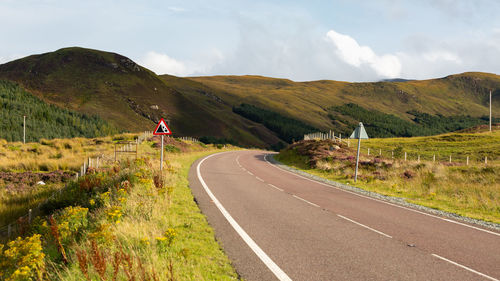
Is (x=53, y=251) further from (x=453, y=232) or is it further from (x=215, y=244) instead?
(x=453, y=232)

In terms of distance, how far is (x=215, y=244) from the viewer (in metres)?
6.27

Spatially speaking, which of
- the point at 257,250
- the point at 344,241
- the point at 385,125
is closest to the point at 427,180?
the point at 344,241

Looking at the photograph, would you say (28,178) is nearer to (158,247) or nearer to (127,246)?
(127,246)

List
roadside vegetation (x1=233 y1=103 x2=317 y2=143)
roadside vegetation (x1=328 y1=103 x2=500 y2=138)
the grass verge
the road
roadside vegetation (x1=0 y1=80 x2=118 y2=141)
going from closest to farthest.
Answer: the road
the grass verge
roadside vegetation (x1=0 y1=80 x2=118 y2=141)
roadside vegetation (x1=233 y1=103 x2=317 y2=143)
roadside vegetation (x1=328 y1=103 x2=500 y2=138)

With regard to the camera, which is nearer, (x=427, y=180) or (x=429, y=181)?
(x=429, y=181)

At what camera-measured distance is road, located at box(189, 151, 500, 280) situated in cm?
530

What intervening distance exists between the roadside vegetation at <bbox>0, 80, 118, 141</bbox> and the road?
194 feet

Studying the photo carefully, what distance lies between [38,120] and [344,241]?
2912 inches

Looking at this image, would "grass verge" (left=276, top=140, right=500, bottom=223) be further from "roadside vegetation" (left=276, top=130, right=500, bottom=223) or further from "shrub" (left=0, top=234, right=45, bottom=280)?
"shrub" (left=0, top=234, right=45, bottom=280)

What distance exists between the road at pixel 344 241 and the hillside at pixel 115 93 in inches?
2884

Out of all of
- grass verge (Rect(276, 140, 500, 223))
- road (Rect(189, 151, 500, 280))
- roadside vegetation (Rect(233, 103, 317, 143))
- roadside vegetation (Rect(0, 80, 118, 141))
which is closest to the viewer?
road (Rect(189, 151, 500, 280))

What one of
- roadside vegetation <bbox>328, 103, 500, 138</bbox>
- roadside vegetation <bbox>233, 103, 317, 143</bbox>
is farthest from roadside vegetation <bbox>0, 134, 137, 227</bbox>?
roadside vegetation <bbox>328, 103, 500, 138</bbox>

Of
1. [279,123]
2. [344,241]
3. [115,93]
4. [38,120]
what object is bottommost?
[344,241]

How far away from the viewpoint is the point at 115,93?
316 ft
